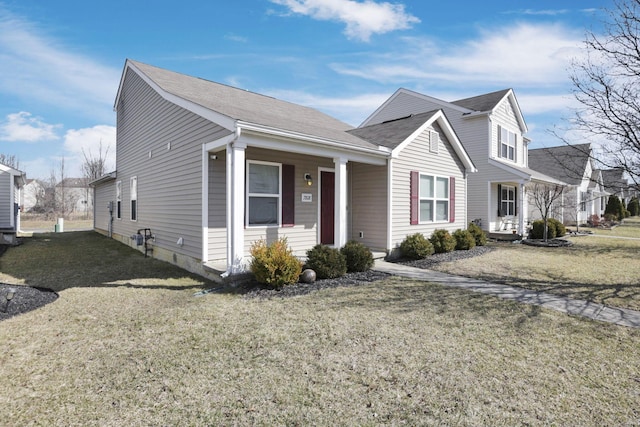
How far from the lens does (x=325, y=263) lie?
698 centimetres

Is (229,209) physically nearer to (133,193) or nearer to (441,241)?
(441,241)

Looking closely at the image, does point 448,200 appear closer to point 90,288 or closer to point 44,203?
point 90,288

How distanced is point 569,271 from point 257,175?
26.3 feet

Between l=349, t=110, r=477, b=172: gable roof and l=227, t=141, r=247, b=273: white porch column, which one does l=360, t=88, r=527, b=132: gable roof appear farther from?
l=227, t=141, r=247, b=273: white porch column

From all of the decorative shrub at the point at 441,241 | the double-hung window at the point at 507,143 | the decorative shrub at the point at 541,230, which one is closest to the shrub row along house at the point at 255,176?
the decorative shrub at the point at 441,241

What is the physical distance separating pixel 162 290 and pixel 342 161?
4850 millimetres

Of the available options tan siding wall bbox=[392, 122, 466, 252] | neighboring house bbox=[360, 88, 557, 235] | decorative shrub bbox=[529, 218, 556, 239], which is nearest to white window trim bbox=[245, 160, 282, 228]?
tan siding wall bbox=[392, 122, 466, 252]

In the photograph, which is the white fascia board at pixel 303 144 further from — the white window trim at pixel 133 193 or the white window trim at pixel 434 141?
the white window trim at pixel 133 193

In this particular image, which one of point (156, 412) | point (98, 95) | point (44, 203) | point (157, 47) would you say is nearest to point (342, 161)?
point (156, 412)

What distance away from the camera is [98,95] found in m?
16.6

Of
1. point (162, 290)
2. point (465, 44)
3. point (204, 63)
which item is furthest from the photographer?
point (204, 63)

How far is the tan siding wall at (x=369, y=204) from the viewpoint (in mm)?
9756

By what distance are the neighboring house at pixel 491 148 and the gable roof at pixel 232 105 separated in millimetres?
8622

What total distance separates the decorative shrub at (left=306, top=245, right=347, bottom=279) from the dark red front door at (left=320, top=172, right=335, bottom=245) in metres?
2.34
